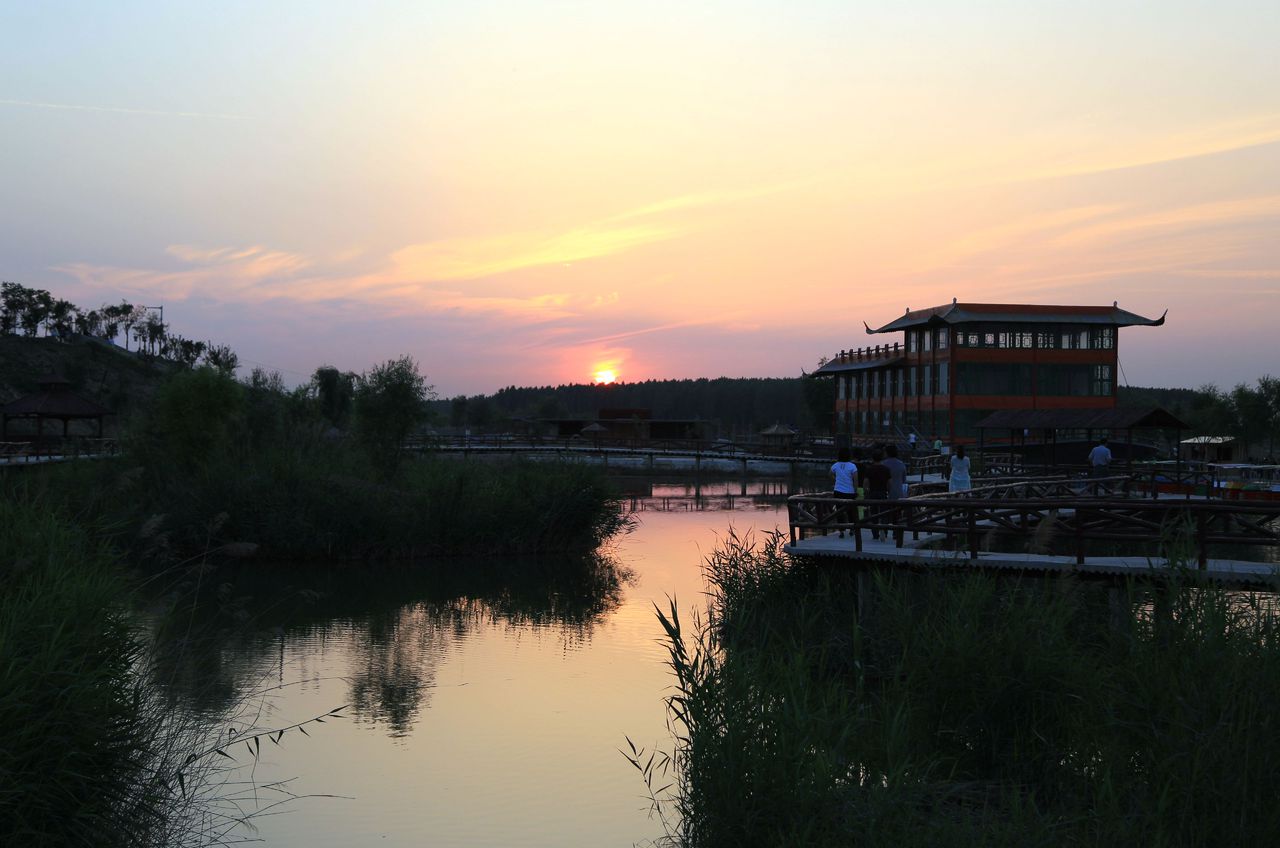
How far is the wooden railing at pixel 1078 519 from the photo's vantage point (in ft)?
43.8

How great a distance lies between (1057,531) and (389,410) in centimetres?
2991

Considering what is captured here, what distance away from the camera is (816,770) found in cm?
829

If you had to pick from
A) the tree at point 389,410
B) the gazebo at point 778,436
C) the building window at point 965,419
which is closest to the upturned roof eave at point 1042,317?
the building window at point 965,419

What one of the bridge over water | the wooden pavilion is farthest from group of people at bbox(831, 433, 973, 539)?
the wooden pavilion

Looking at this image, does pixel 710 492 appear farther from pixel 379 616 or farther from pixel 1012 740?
pixel 1012 740

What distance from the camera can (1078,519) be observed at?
1490 centimetres

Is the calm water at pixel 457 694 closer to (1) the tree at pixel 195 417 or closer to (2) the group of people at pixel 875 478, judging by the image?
(2) the group of people at pixel 875 478

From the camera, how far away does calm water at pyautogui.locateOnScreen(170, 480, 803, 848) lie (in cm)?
1174

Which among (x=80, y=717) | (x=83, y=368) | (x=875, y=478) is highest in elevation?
(x=83, y=368)

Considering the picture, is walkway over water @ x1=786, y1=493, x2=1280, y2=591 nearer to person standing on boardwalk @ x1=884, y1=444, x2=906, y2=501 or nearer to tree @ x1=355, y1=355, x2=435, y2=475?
person standing on boardwalk @ x1=884, y1=444, x2=906, y2=501

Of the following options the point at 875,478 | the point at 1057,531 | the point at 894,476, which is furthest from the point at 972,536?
the point at 894,476

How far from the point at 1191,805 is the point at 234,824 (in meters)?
8.51

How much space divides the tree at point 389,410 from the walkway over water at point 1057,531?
23.6 m

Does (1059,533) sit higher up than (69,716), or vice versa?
(1059,533)
